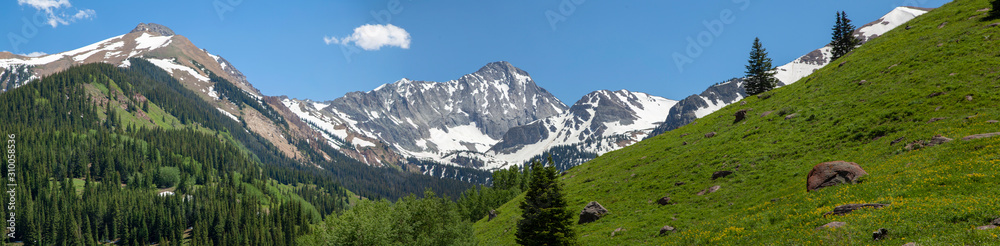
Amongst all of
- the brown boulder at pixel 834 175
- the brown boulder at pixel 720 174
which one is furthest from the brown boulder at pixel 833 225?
the brown boulder at pixel 720 174

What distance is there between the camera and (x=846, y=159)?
115 feet

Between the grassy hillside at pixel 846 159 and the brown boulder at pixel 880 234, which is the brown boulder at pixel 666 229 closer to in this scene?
the grassy hillside at pixel 846 159

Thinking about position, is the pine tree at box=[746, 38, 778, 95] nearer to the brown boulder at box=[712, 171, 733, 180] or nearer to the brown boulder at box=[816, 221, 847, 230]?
the brown boulder at box=[712, 171, 733, 180]

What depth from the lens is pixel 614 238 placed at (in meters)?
38.9

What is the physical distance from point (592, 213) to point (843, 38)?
86.0 meters

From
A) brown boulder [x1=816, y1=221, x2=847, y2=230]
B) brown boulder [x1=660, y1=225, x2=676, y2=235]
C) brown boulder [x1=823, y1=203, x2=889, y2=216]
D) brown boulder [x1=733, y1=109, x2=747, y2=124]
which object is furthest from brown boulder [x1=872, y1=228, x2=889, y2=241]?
brown boulder [x1=733, y1=109, x2=747, y2=124]

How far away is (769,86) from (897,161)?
63494 mm

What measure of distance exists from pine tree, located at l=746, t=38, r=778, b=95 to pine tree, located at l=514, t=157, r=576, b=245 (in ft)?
215

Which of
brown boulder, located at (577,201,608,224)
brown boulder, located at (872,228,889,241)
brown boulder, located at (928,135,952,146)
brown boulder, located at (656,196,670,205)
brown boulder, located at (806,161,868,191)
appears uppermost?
brown boulder, located at (928,135,952,146)

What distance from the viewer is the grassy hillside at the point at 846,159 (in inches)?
882

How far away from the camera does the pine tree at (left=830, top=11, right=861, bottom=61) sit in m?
95.2

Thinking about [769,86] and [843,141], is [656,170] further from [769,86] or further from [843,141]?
[769,86]

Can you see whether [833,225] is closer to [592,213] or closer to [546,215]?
[546,215]

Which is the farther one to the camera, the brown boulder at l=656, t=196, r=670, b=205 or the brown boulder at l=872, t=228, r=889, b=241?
the brown boulder at l=656, t=196, r=670, b=205
